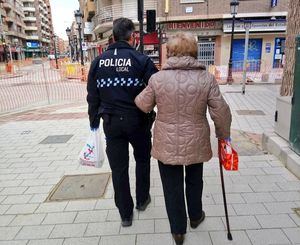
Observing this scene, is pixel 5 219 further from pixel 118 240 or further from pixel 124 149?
pixel 124 149

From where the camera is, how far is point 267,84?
50.4ft

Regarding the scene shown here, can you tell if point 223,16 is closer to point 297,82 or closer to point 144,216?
point 297,82

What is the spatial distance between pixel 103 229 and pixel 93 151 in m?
0.81

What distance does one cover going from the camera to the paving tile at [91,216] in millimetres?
3301

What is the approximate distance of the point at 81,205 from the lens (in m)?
3.63

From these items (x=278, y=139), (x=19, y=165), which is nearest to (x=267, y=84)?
Result: (x=278, y=139)

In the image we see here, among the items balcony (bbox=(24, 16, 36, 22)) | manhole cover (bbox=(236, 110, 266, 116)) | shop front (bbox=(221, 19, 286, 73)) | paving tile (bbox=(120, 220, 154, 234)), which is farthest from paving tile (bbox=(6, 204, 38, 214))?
balcony (bbox=(24, 16, 36, 22))

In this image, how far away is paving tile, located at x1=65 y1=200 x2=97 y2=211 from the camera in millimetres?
3559

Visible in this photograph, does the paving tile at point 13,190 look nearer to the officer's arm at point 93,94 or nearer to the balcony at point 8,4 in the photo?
the officer's arm at point 93,94

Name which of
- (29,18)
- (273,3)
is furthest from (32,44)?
(273,3)

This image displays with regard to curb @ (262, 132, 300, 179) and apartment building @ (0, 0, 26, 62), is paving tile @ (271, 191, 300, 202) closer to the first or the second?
curb @ (262, 132, 300, 179)

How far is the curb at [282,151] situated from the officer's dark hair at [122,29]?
288cm

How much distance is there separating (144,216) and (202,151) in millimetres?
1195

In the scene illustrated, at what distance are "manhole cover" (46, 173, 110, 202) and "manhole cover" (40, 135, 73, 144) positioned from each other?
79.8 inches
